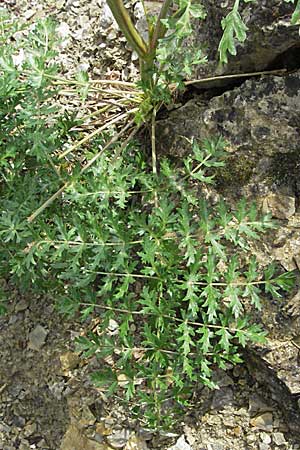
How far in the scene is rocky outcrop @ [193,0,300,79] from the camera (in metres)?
2.48

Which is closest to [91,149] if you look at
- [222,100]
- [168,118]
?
[168,118]

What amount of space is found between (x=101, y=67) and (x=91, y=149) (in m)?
0.50

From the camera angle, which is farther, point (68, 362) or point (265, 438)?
point (68, 362)

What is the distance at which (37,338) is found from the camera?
2.94 metres

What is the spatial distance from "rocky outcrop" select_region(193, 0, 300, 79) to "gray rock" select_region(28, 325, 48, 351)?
3.97 ft

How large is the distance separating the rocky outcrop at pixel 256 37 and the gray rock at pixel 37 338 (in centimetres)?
121

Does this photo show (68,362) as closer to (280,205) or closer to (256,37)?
(280,205)

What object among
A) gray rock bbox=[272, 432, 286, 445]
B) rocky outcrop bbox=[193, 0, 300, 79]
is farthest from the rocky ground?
rocky outcrop bbox=[193, 0, 300, 79]

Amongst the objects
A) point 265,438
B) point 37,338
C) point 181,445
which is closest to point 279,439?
point 265,438

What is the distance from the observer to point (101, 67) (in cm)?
325

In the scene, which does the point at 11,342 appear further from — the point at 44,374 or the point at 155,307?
the point at 155,307

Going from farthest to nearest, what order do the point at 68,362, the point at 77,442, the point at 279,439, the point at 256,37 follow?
the point at 68,362 < the point at 77,442 < the point at 279,439 < the point at 256,37

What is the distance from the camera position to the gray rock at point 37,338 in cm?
293

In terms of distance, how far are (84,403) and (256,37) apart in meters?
1.55
